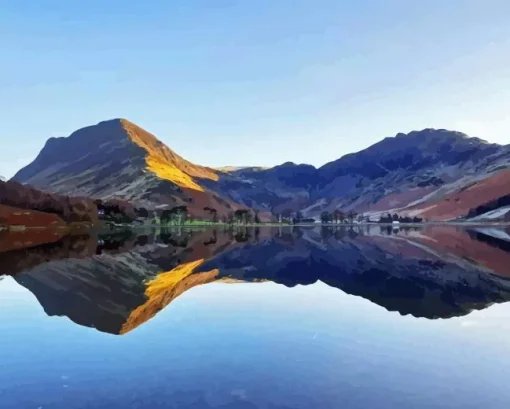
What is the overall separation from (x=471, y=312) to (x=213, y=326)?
2008 cm

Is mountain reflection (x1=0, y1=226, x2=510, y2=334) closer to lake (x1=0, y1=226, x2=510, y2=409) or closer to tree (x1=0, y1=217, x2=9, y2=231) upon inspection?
lake (x1=0, y1=226, x2=510, y2=409)

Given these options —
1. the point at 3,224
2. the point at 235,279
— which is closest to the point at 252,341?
the point at 235,279

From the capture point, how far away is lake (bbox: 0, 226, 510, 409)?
19.1 metres

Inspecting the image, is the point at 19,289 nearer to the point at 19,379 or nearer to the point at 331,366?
the point at 19,379

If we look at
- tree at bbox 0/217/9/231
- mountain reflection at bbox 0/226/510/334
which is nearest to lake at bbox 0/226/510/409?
mountain reflection at bbox 0/226/510/334

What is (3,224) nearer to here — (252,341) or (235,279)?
(235,279)

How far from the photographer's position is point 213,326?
32062 millimetres

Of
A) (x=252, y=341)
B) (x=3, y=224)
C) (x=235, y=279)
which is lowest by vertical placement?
(x=235, y=279)

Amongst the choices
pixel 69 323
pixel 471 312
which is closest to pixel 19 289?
pixel 69 323

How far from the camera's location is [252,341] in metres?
28.0

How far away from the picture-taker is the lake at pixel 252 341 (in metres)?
19.1

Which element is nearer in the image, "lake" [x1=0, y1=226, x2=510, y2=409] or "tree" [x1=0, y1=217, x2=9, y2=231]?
"lake" [x1=0, y1=226, x2=510, y2=409]

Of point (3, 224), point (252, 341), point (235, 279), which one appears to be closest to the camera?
point (252, 341)

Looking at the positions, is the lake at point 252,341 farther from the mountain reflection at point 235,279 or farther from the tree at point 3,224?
the tree at point 3,224
